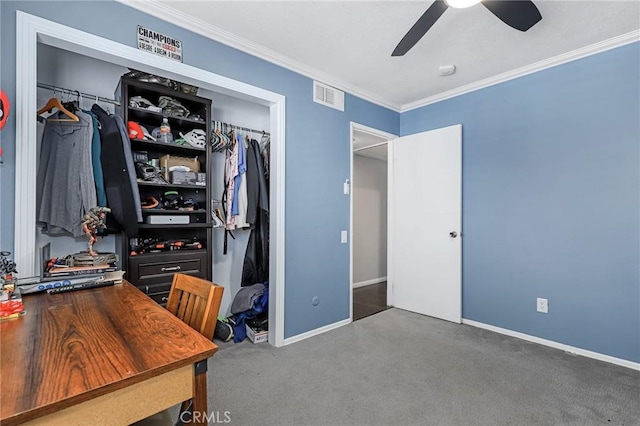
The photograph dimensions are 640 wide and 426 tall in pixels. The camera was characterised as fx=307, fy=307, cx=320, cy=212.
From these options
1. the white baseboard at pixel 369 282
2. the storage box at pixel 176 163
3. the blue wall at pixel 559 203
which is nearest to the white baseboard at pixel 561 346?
the blue wall at pixel 559 203

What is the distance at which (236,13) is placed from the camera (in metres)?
2.05

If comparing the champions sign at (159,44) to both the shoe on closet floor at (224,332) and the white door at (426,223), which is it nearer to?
the shoe on closet floor at (224,332)

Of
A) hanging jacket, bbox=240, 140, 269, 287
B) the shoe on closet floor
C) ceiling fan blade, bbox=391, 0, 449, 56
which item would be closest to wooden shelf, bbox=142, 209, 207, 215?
hanging jacket, bbox=240, 140, 269, 287

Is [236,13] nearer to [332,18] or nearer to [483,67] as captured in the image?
[332,18]

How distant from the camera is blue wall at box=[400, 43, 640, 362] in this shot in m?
2.35

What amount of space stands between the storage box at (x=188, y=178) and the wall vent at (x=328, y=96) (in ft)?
4.20

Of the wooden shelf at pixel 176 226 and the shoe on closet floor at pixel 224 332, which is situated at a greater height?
the wooden shelf at pixel 176 226

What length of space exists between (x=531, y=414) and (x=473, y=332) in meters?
1.25

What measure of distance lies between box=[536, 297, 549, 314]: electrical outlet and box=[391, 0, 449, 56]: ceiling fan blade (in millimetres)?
2425

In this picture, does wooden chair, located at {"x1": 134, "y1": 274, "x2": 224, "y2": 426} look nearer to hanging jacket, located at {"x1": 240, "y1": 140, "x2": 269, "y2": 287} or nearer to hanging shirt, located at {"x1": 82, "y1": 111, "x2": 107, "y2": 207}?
hanging shirt, located at {"x1": 82, "y1": 111, "x2": 107, "y2": 207}

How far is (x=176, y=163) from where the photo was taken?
255 cm

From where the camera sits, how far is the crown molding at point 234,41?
1.94 m

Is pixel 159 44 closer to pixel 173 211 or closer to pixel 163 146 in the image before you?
pixel 163 146

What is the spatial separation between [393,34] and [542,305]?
2.61 m
